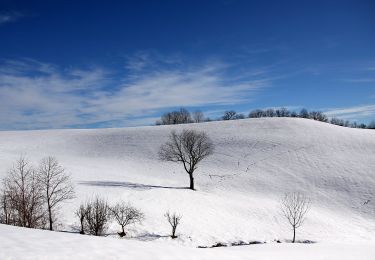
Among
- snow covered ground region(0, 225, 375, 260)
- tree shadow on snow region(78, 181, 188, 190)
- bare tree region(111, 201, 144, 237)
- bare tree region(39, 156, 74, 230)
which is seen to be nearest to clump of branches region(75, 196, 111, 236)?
bare tree region(111, 201, 144, 237)

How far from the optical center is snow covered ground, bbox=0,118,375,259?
66.8 feet

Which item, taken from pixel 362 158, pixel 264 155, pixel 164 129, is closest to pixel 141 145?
pixel 164 129

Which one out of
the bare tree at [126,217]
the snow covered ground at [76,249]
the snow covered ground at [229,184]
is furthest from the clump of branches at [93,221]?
the snow covered ground at [76,249]

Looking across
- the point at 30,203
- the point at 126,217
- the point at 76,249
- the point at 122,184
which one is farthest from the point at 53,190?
the point at 76,249

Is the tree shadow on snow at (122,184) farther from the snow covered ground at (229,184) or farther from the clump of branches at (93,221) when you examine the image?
the clump of branches at (93,221)

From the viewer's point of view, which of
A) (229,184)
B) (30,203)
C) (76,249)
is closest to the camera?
(76,249)

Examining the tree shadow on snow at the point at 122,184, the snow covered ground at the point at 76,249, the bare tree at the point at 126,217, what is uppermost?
the snow covered ground at the point at 76,249

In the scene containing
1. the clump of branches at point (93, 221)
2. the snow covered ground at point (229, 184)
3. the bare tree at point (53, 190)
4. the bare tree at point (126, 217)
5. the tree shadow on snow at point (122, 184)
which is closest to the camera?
the snow covered ground at point (229, 184)

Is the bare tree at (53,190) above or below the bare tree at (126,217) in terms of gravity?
above

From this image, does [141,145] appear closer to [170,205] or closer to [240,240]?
[170,205]

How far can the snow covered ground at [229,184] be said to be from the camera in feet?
66.8

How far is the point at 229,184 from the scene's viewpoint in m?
47.4

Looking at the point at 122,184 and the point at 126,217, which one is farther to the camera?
the point at 122,184

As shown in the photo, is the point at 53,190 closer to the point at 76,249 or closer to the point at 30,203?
the point at 30,203
